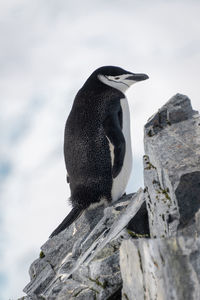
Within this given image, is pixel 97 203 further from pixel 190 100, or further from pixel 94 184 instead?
pixel 190 100

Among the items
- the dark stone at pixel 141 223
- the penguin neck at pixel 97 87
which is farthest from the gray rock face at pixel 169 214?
the penguin neck at pixel 97 87

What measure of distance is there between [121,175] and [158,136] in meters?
2.95

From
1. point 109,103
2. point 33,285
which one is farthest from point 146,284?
point 109,103

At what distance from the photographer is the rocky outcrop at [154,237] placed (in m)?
→ 4.55

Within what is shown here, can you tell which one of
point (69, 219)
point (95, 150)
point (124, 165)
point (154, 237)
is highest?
point (95, 150)

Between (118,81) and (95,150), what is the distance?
1.59 meters

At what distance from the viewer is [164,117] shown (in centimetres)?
728

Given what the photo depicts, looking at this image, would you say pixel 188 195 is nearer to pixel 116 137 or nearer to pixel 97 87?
pixel 116 137

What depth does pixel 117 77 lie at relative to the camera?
10.4 m

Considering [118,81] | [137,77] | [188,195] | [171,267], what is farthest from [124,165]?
[171,267]

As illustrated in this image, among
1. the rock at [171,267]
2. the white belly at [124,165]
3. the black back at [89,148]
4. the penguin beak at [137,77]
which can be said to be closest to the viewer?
the rock at [171,267]

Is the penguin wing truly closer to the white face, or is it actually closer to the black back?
the black back

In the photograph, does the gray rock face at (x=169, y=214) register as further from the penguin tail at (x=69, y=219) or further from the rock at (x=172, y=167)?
the penguin tail at (x=69, y=219)

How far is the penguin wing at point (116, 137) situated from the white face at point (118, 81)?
26.2 inches
